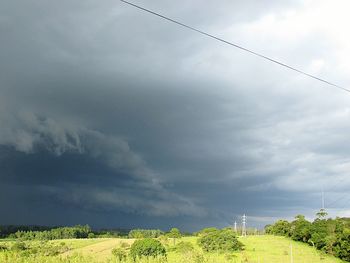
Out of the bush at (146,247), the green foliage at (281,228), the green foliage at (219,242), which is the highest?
the green foliage at (281,228)

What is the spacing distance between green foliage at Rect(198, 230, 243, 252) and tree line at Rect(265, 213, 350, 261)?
19.3 m

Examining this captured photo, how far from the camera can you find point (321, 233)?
118312 millimetres

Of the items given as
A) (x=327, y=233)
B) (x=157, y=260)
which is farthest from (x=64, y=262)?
(x=327, y=233)

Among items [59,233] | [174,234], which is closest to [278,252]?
[174,234]

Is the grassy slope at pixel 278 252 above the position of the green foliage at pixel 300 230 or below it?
below

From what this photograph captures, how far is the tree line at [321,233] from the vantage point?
105m

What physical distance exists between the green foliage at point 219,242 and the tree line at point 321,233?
19.3 metres

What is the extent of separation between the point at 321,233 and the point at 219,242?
26.4 m

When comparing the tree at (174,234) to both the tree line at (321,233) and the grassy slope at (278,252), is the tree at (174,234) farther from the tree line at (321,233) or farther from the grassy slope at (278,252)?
the tree line at (321,233)

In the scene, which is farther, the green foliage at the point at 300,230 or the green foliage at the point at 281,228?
the green foliage at the point at 281,228

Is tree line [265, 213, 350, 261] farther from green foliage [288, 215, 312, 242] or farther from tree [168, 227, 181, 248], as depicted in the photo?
tree [168, 227, 181, 248]

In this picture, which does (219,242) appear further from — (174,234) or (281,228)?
(281,228)

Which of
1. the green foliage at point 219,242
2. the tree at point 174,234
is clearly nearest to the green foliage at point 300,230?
the green foliage at point 219,242

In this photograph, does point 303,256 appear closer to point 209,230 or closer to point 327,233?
point 327,233
